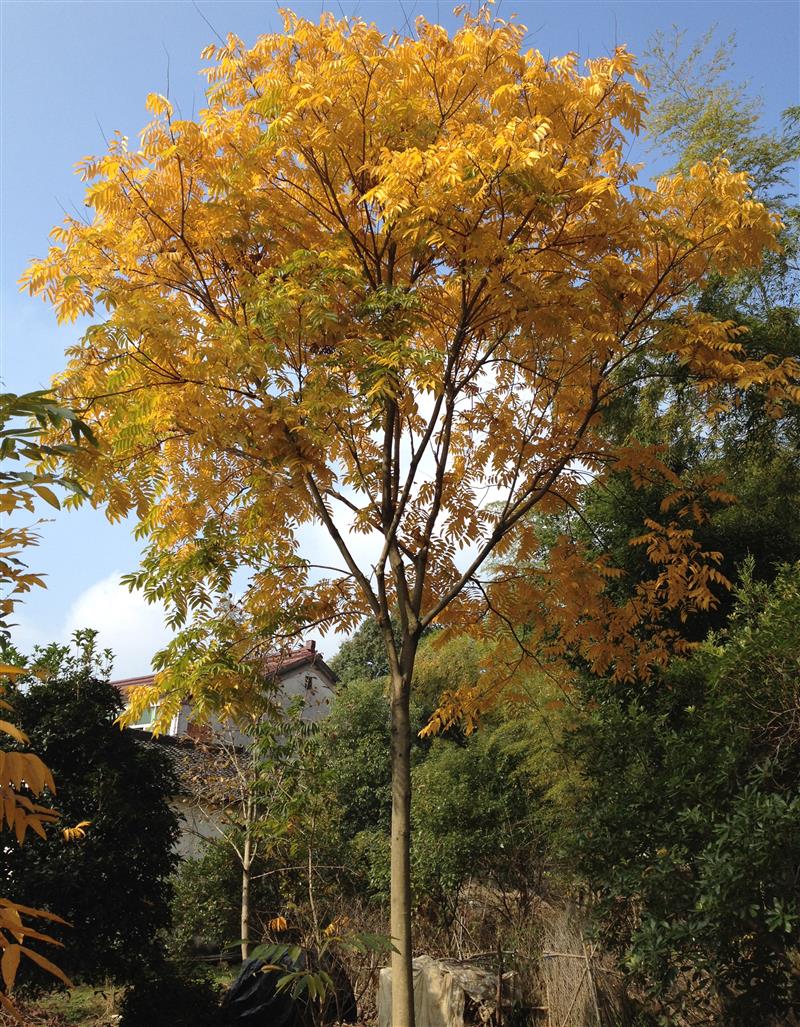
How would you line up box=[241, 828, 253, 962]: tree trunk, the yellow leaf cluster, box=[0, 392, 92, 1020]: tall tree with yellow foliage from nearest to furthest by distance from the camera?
box=[0, 392, 92, 1020]: tall tree with yellow foliage
the yellow leaf cluster
box=[241, 828, 253, 962]: tree trunk

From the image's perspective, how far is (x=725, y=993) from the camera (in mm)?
5004

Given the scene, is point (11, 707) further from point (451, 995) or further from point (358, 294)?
point (451, 995)

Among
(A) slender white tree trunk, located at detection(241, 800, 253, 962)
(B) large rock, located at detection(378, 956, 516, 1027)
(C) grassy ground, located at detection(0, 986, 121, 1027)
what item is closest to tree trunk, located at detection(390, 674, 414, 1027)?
(B) large rock, located at detection(378, 956, 516, 1027)

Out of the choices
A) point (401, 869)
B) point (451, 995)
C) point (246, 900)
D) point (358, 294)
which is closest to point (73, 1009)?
point (246, 900)

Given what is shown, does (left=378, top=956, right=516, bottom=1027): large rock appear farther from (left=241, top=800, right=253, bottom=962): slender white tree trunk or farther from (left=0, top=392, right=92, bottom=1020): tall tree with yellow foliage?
(left=0, top=392, right=92, bottom=1020): tall tree with yellow foliage

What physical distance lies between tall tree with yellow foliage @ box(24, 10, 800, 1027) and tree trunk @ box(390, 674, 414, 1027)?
0.02 meters

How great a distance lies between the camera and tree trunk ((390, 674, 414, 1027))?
4555 mm

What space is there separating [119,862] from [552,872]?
3.69 metres

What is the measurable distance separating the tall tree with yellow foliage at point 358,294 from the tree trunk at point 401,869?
17mm

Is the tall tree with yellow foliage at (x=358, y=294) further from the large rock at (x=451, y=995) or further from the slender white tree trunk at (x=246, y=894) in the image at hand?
the slender white tree trunk at (x=246, y=894)

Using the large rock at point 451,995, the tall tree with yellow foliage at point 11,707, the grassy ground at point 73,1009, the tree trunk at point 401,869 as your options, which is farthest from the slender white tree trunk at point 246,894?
the tall tree with yellow foliage at point 11,707

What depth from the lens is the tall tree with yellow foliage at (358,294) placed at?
4.33m

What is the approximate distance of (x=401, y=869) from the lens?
475 cm

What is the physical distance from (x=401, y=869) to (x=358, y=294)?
3423mm
